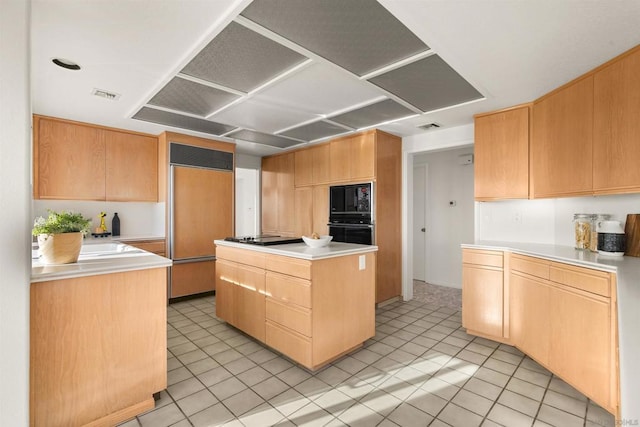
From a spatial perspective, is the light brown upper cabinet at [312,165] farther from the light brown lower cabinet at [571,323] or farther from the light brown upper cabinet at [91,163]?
the light brown lower cabinet at [571,323]

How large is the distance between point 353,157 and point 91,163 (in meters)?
3.57

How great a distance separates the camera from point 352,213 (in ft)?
13.6

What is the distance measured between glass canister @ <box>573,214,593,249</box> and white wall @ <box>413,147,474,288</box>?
2137 millimetres

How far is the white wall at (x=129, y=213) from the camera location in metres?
4.04

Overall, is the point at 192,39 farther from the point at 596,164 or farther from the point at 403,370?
the point at 596,164

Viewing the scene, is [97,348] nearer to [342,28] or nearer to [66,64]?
[66,64]

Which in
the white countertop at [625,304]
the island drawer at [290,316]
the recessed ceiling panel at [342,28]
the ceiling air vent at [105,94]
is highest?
the ceiling air vent at [105,94]

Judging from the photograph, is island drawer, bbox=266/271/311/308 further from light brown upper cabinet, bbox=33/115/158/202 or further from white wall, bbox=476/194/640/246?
light brown upper cabinet, bbox=33/115/158/202

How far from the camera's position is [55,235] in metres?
1.83

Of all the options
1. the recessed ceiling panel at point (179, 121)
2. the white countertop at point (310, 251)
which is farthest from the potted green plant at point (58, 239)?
the recessed ceiling panel at point (179, 121)

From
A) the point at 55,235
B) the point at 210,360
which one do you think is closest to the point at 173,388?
the point at 210,360

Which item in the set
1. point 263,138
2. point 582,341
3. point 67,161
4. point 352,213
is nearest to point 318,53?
point 352,213

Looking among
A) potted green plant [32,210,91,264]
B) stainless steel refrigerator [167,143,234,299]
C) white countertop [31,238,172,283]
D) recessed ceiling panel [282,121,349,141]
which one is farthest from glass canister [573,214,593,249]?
stainless steel refrigerator [167,143,234,299]

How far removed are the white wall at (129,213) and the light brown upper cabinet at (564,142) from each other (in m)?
4.75
